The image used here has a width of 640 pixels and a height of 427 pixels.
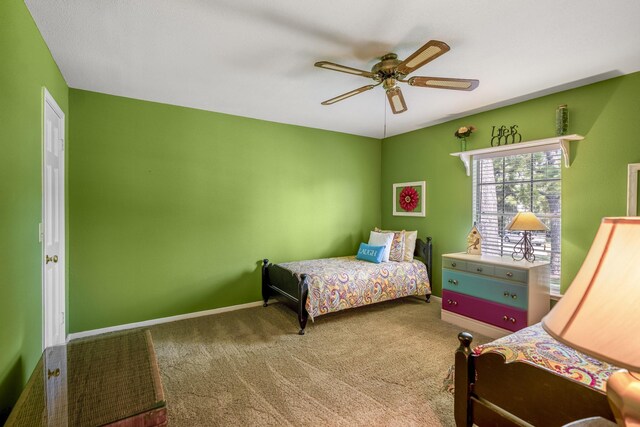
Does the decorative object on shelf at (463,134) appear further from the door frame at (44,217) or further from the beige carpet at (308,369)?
the door frame at (44,217)

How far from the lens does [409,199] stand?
195 inches

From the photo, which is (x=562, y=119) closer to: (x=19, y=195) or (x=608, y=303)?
(x=608, y=303)

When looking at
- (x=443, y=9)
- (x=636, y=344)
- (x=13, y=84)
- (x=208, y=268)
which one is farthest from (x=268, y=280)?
(x=636, y=344)

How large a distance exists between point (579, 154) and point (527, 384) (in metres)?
2.75

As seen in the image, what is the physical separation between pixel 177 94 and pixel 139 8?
1474 mm

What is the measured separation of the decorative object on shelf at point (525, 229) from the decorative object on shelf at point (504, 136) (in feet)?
3.12

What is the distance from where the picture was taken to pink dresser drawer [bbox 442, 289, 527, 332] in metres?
3.11

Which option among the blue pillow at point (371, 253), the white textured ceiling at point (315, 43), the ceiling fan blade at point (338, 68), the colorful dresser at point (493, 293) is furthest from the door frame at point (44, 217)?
the colorful dresser at point (493, 293)

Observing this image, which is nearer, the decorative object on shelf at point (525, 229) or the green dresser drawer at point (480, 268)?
the decorative object on shelf at point (525, 229)

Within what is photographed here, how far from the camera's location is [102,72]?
286 centimetres

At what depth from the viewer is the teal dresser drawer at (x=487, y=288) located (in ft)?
10.2


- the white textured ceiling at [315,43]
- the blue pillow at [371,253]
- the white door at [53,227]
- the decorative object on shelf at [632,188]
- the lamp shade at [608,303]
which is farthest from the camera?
the blue pillow at [371,253]

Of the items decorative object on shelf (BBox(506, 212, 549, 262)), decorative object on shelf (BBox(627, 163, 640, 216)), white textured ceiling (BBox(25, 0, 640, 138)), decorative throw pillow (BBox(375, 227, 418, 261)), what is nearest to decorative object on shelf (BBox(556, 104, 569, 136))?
white textured ceiling (BBox(25, 0, 640, 138))

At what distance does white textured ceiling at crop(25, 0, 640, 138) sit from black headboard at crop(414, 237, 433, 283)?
2014 mm
